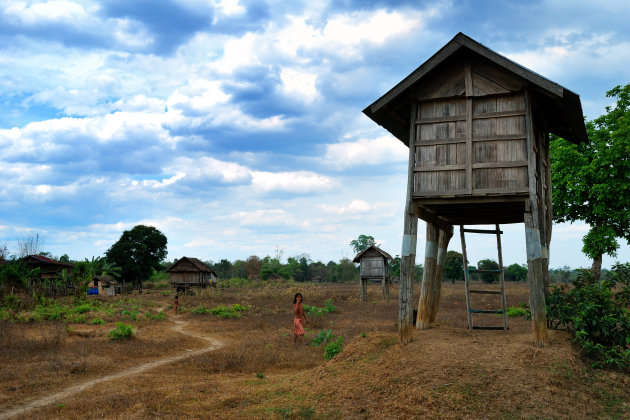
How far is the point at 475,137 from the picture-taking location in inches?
419

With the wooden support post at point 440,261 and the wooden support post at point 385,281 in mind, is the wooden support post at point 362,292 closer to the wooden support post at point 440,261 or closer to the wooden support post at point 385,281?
the wooden support post at point 385,281

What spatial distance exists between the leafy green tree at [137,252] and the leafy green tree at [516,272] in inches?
2286

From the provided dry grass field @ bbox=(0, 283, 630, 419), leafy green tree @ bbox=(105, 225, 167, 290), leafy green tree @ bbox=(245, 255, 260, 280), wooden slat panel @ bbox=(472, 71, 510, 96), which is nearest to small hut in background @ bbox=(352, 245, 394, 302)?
dry grass field @ bbox=(0, 283, 630, 419)

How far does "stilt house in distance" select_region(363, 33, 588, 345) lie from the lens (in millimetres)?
10023

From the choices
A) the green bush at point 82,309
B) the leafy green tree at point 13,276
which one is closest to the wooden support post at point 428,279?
the green bush at point 82,309

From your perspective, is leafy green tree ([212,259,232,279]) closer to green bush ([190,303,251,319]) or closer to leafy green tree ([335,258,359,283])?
leafy green tree ([335,258,359,283])

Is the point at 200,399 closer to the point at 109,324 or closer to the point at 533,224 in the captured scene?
the point at 533,224

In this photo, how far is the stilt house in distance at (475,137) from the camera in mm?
10023

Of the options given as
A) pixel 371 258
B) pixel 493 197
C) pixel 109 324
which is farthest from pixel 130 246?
pixel 493 197

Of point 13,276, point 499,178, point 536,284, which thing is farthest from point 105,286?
point 536,284

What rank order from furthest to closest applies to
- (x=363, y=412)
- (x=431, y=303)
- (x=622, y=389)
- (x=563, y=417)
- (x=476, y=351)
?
(x=431, y=303), (x=476, y=351), (x=622, y=389), (x=363, y=412), (x=563, y=417)

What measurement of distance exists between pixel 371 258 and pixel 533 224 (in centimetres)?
3183

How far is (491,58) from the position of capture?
10328 millimetres

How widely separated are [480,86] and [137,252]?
57.6 m
